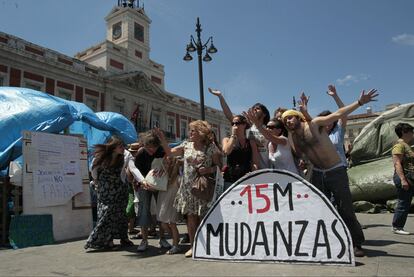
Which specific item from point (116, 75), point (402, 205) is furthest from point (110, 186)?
point (116, 75)

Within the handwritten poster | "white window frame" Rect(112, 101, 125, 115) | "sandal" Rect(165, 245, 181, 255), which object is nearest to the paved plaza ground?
"sandal" Rect(165, 245, 181, 255)

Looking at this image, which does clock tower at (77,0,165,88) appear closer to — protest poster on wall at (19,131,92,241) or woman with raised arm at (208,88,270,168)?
protest poster on wall at (19,131,92,241)

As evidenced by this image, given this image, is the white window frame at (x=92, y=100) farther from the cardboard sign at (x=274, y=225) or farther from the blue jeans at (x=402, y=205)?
the cardboard sign at (x=274, y=225)

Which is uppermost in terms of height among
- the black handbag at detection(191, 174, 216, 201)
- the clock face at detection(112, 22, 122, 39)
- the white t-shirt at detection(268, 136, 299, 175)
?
the clock face at detection(112, 22, 122, 39)

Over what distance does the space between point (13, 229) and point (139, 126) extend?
100ft

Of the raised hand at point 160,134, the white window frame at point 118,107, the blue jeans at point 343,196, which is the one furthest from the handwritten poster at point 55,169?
the white window frame at point 118,107

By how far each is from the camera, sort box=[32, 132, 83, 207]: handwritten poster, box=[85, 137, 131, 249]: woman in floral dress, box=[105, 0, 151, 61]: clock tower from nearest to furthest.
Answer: box=[85, 137, 131, 249]: woman in floral dress, box=[32, 132, 83, 207]: handwritten poster, box=[105, 0, 151, 61]: clock tower

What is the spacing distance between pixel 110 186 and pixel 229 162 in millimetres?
1744

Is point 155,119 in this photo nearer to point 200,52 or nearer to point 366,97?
point 200,52

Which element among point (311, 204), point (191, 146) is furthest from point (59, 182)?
point (311, 204)

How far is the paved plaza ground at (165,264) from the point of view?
9.89 ft

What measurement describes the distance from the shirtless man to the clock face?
37232 millimetres

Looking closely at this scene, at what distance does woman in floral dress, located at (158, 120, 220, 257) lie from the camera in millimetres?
3996

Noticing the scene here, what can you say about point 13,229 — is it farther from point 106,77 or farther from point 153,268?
point 106,77
